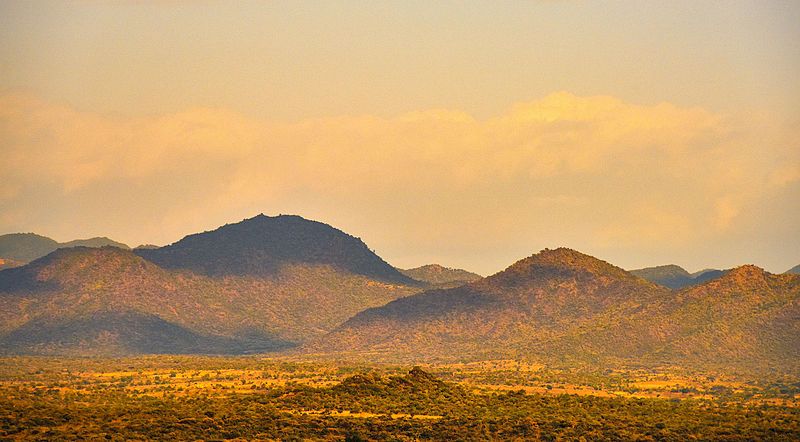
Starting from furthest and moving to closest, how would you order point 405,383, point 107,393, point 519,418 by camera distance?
point 107,393 < point 405,383 < point 519,418

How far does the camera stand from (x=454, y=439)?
10369cm

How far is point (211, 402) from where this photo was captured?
12912 centimetres

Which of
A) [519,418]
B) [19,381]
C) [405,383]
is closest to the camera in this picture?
[519,418]

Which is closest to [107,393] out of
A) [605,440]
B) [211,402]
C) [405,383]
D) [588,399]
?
[211,402]

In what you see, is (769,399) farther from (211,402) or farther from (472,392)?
(211,402)

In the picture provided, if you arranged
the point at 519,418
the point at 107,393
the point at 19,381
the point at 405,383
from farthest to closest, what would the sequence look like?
the point at 19,381 → the point at 107,393 → the point at 405,383 → the point at 519,418

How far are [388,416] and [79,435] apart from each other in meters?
26.0

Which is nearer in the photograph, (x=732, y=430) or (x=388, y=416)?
(x=732, y=430)

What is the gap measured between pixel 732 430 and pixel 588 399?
24.3 metres

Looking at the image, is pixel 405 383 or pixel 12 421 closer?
pixel 12 421

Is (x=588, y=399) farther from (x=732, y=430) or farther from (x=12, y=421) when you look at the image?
(x=12, y=421)

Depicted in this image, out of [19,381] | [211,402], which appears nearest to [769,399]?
[211,402]

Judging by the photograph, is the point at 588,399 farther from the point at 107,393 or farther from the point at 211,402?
the point at 107,393

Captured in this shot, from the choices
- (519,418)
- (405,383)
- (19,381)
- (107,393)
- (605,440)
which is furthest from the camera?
(19,381)
